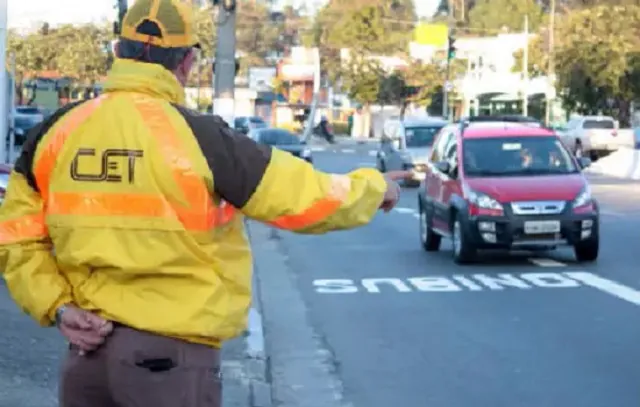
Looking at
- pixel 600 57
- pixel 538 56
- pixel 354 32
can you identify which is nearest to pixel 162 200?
pixel 600 57

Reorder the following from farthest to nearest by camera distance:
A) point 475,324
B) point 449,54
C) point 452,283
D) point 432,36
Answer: point 432,36 → point 449,54 → point 452,283 → point 475,324

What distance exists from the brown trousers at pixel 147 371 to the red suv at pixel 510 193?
12.6 meters

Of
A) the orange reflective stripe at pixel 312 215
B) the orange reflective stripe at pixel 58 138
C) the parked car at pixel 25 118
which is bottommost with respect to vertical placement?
the parked car at pixel 25 118

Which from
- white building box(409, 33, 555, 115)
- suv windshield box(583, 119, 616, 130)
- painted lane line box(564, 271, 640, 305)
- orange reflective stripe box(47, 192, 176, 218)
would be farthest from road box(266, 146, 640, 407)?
white building box(409, 33, 555, 115)

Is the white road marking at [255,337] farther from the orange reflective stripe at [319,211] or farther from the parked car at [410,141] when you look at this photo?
the parked car at [410,141]

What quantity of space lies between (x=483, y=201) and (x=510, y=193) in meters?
0.34

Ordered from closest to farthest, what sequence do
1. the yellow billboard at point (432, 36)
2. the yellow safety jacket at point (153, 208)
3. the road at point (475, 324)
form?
the yellow safety jacket at point (153, 208), the road at point (475, 324), the yellow billboard at point (432, 36)

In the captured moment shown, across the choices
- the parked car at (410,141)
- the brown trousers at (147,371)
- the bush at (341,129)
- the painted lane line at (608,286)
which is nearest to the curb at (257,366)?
the painted lane line at (608,286)

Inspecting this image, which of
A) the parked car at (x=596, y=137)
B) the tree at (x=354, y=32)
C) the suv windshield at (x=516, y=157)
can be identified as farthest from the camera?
the tree at (x=354, y=32)

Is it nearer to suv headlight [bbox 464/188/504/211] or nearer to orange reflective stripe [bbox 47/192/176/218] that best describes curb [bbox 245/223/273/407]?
orange reflective stripe [bbox 47/192/176/218]

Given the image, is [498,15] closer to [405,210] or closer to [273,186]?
[405,210]

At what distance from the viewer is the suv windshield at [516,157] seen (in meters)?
17.2

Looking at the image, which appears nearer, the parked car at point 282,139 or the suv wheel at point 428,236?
the suv wheel at point 428,236

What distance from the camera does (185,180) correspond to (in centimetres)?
369
